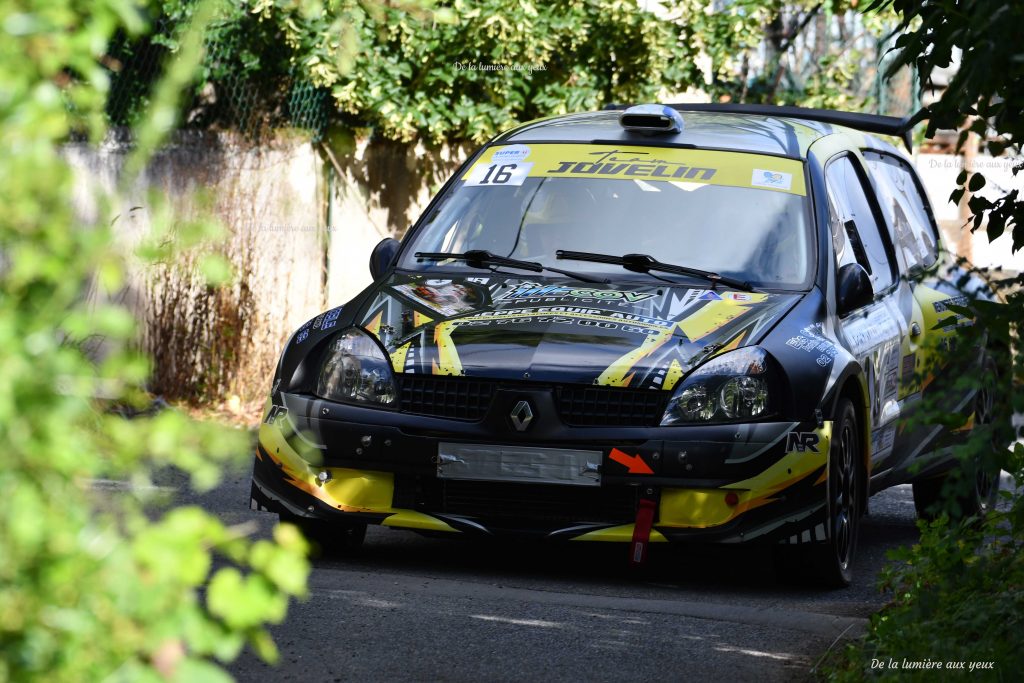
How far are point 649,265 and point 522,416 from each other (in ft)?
3.60

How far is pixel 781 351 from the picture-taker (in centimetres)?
613

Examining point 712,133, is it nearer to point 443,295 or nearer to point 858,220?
point 858,220

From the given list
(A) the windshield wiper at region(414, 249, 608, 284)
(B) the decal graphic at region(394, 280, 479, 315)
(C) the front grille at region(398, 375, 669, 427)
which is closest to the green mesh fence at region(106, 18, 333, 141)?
(A) the windshield wiper at region(414, 249, 608, 284)

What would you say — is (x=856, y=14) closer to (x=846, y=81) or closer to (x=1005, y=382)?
(x=846, y=81)

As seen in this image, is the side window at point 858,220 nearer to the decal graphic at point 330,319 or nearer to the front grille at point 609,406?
the front grille at point 609,406

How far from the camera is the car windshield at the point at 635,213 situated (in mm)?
6859

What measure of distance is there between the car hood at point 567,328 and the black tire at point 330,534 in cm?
77

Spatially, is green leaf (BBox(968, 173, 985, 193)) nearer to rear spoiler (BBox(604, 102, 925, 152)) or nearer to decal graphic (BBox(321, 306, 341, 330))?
decal graphic (BBox(321, 306, 341, 330))

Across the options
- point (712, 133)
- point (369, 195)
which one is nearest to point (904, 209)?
point (712, 133)

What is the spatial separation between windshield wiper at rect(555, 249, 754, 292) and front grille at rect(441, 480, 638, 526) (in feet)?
3.49

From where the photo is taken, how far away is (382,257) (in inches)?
287

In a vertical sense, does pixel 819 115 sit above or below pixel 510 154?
above

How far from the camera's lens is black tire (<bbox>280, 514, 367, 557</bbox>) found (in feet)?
21.3

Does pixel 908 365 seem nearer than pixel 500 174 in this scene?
No
